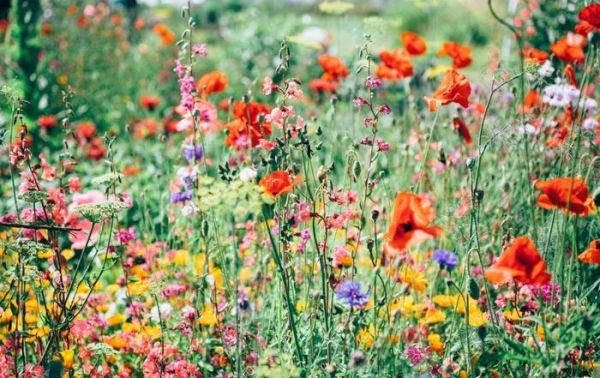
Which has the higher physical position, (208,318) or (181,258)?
(181,258)

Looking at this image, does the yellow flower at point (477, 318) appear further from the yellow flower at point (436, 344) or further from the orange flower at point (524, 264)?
the orange flower at point (524, 264)

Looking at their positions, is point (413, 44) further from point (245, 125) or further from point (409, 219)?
point (409, 219)

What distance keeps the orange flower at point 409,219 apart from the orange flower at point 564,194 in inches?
11.9

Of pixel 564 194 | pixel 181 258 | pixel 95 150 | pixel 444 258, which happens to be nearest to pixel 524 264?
pixel 564 194

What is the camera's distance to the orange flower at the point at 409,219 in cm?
162

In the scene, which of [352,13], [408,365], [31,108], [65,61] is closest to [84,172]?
[31,108]

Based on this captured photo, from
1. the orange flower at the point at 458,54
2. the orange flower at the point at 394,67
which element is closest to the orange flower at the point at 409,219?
the orange flower at the point at 394,67

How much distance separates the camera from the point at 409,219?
1648 millimetres

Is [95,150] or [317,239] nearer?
[317,239]

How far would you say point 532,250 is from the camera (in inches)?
61.8

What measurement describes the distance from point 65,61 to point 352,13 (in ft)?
49.1

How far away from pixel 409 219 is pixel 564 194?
1.39ft

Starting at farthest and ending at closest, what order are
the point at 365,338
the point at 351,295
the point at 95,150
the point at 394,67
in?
the point at 95,150
the point at 394,67
the point at 365,338
the point at 351,295

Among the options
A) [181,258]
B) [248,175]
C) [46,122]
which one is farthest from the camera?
[46,122]
